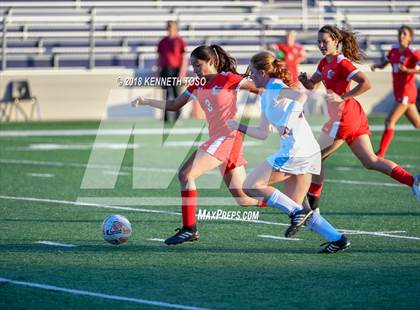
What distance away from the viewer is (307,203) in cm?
931

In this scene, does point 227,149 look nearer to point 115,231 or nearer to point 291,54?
point 115,231

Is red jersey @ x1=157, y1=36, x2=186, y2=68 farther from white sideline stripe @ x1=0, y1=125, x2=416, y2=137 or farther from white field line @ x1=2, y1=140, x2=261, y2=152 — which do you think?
white field line @ x1=2, y1=140, x2=261, y2=152

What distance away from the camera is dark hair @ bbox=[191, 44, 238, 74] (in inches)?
342

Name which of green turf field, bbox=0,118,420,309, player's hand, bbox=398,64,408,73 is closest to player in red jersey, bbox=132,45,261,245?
green turf field, bbox=0,118,420,309

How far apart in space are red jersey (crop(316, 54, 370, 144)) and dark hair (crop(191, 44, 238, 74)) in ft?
3.48

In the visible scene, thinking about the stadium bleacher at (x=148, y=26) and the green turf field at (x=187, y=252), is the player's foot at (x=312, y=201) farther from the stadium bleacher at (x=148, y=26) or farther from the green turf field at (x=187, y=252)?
the stadium bleacher at (x=148, y=26)

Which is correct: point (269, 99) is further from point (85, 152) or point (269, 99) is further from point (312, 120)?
point (312, 120)

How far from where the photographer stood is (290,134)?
327 inches

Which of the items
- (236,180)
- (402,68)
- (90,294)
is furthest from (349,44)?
(402,68)

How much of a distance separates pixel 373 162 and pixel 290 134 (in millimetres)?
1377

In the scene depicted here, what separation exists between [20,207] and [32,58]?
14.5 m

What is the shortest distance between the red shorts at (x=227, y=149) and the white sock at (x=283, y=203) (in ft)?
2.05

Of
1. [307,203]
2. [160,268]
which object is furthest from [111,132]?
[160,268]

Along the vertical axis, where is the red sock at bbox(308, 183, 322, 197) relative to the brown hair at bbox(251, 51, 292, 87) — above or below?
below
